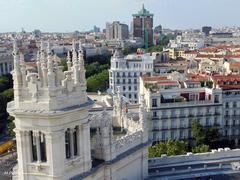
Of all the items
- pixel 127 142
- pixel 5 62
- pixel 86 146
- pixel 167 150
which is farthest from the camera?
pixel 5 62

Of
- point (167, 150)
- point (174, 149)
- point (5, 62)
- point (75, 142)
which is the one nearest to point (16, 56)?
point (75, 142)

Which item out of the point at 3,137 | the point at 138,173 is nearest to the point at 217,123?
the point at 3,137

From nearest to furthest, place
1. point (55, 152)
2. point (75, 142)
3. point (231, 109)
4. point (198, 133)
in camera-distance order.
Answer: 1. point (55, 152)
2. point (75, 142)
3. point (198, 133)
4. point (231, 109)

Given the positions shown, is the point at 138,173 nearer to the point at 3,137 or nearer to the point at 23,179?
the point at 23,179

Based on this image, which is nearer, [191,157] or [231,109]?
[191,157]

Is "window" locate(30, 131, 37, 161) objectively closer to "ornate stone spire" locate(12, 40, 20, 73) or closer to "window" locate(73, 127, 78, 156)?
"window" locate(73, 127, 78, 156)

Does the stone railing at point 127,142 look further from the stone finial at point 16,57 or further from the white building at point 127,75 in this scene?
the white building at point 127,75

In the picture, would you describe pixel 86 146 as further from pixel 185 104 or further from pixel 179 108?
pixel 185 104
